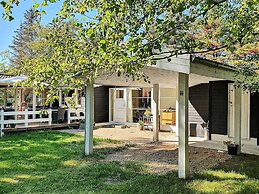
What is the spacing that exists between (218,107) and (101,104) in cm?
865

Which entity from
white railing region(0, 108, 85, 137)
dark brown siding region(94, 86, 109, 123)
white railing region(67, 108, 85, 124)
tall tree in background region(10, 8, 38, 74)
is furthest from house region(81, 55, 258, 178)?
tall tree in background region(10, 8, 38, 74)

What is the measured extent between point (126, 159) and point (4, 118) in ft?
26.0

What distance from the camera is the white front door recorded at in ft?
54.6

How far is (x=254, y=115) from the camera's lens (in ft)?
31.6

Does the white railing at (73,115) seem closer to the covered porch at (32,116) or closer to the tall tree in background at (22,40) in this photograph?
the covered porch at (32,116)

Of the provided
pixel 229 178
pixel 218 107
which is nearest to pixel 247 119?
pixel 218 107

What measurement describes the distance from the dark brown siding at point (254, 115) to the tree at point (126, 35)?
5497mm

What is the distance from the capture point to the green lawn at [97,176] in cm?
525

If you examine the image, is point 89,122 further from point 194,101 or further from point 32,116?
point 32,116

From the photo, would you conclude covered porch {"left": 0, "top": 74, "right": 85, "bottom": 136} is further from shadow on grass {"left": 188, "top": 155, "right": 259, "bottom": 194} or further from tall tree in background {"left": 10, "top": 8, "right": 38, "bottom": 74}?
tall tree in background {"left": 10, "top": 8, "right": 38, "bottom": 74}

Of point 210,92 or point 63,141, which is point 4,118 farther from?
point 210,92

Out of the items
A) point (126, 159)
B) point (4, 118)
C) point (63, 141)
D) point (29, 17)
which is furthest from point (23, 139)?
point (29, 17)

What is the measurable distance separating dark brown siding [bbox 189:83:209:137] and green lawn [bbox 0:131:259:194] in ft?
12.6

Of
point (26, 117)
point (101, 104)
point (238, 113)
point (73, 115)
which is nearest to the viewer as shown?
point (238, 113)
